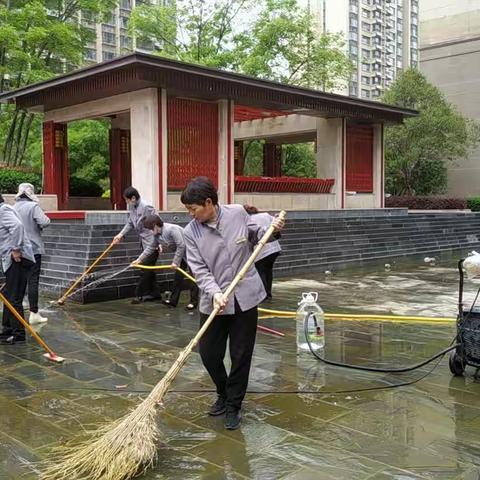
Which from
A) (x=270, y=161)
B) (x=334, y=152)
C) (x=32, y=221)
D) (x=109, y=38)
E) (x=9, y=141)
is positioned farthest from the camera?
(x=109, y=38)

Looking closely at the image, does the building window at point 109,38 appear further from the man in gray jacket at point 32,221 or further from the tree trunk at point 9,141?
the man in gray jacket at point 32,221

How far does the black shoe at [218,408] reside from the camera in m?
4.10

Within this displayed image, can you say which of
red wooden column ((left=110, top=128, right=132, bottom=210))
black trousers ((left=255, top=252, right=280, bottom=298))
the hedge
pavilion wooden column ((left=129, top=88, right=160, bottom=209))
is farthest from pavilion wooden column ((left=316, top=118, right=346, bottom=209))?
the hedge

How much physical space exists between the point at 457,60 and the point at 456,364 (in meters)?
30.8

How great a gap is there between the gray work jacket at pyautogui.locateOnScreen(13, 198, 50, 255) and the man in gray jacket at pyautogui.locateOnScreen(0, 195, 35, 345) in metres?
0.43

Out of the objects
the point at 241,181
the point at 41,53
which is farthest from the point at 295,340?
the point at 41,53

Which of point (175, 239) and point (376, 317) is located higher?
point (175, 239)

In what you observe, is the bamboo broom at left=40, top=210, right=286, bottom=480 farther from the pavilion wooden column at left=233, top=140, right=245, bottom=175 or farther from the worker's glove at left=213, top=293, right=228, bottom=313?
the pavilion wooden column at left=233, top=140, right=245, bottom=175

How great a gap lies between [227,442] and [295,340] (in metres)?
2.77

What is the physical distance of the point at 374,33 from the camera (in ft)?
308

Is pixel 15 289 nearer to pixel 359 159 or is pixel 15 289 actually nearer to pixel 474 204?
pixel 359 159

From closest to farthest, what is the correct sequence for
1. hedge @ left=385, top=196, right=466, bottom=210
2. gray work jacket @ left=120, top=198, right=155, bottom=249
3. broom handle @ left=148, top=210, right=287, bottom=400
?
broom handle @ left=148, top=210, right=287, bottom=400 → gray work jacket @ left=120, top=198, right=155, bottom=249 → hedge @ left=385, top=196, right=466, bottom=210

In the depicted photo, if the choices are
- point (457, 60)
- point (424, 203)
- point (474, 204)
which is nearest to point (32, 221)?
point (424, 203)

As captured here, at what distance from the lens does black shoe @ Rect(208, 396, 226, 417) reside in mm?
4098
